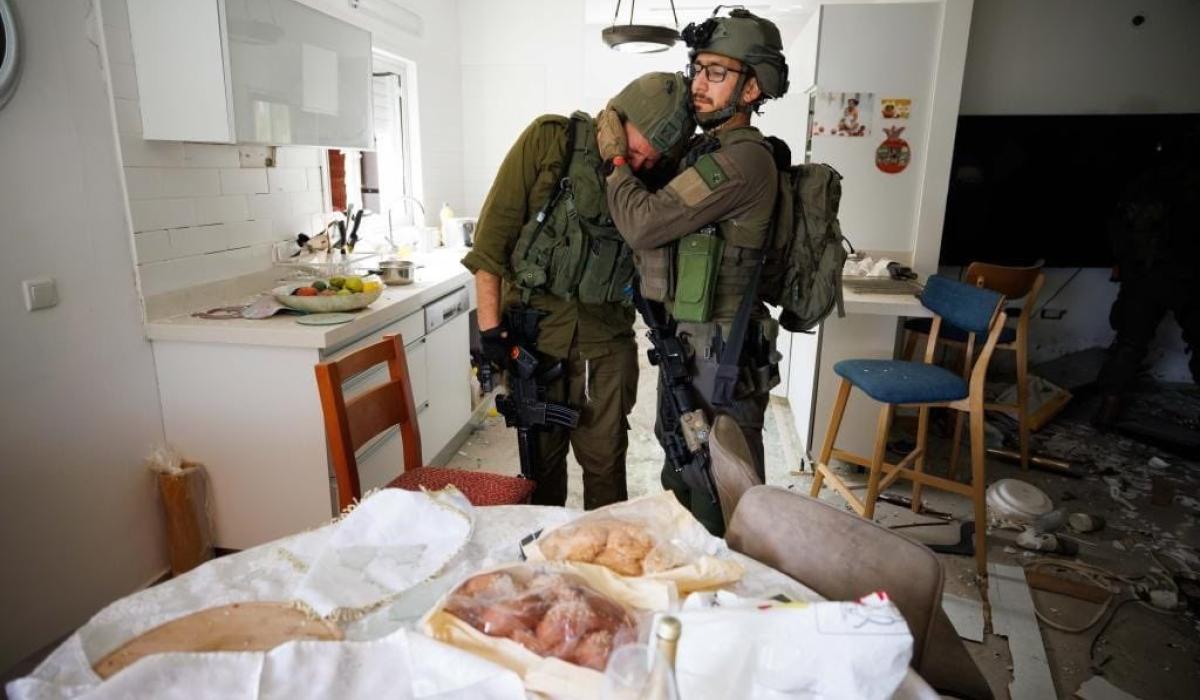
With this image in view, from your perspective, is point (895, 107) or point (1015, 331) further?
point (1015, 331)

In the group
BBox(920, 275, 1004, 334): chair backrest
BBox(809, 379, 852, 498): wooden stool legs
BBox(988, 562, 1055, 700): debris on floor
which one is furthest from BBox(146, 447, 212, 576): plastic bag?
BBox(920, 275, 1004, 334): chair backrest

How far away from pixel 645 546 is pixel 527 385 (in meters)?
1.08

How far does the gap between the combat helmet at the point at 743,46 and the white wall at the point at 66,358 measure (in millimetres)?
1755

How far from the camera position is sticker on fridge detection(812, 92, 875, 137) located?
329 cm

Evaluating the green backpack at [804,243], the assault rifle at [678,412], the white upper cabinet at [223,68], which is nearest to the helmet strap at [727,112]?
the green backpack at [804,243]

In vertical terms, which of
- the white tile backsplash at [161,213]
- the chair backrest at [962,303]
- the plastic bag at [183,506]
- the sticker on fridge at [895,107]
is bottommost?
the plastic bag at [183,506]

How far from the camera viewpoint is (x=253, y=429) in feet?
7.41

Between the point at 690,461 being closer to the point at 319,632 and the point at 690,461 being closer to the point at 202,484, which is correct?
the point at 319,632

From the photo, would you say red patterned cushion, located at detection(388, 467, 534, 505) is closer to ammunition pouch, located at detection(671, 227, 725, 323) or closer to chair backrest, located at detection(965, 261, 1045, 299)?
ammunition pouch, located at detection(671, 227, 725, 323)

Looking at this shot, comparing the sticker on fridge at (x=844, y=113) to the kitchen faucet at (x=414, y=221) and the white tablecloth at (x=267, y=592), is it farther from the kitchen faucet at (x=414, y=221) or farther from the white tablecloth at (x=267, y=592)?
the white tablecloth at (x=267, y=592)

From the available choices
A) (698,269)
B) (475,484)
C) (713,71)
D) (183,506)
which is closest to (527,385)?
(475,484)

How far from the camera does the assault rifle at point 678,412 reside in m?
1.94

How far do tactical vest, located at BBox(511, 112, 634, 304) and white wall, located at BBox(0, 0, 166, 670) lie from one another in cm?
127

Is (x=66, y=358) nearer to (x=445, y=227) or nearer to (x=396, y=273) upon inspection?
(x=396, y=273)
